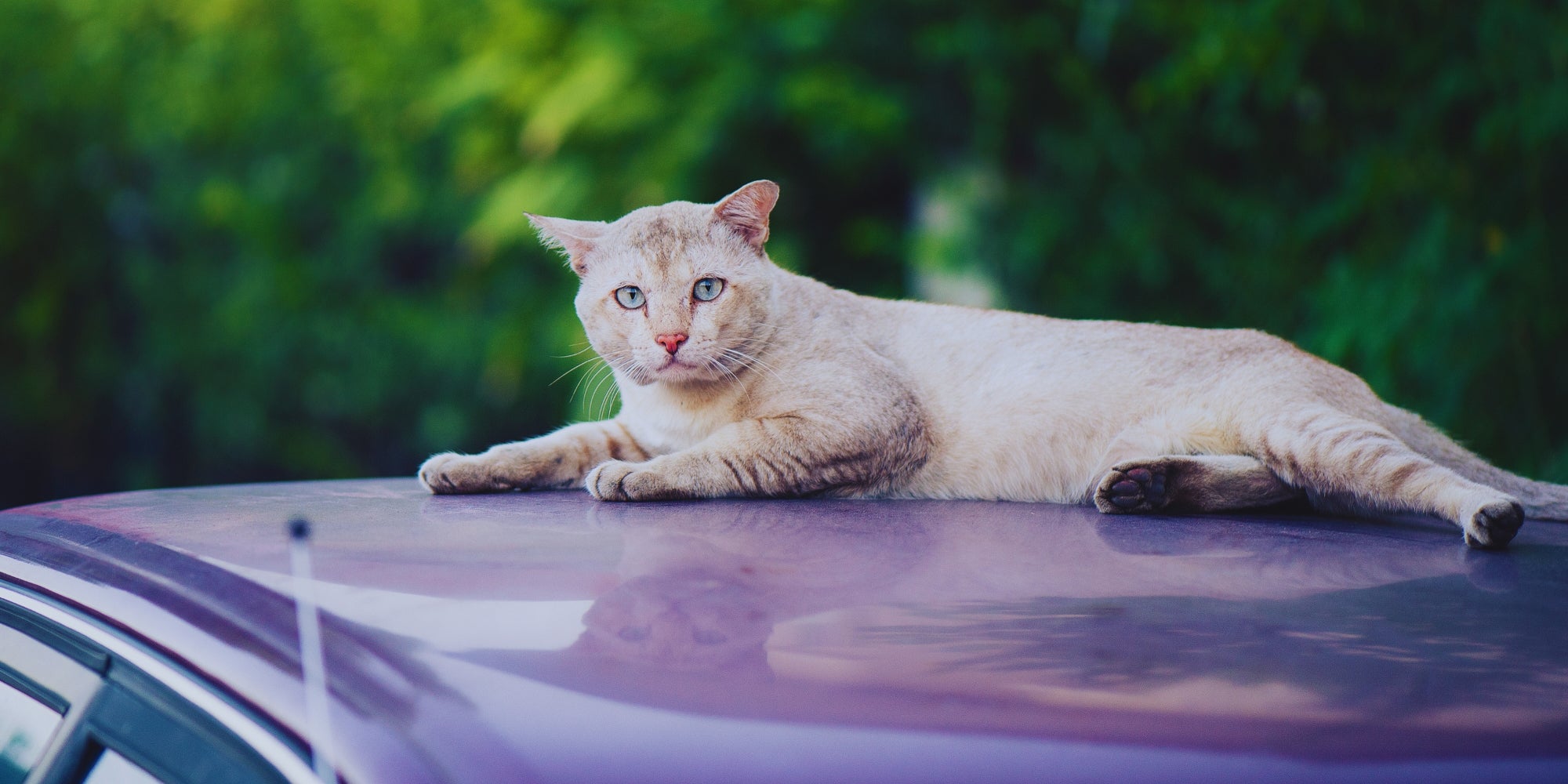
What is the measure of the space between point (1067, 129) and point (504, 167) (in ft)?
9.75

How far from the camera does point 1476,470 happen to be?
7.96 feet

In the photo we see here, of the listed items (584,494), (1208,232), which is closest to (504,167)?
(1208,232)

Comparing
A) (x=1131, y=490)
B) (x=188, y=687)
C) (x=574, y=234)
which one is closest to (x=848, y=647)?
(x=188, y=687)

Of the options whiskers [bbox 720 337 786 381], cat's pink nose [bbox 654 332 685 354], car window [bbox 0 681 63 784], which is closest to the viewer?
car window [bbox 0 681 63 784]

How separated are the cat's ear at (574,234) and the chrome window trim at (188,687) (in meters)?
1.52

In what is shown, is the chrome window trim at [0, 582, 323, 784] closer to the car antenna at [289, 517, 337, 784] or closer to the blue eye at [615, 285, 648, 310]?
the car antenna at [289, 517, 337, 784]

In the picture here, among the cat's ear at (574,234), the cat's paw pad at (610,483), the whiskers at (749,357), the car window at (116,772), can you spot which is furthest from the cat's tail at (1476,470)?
the car window at (116,772)

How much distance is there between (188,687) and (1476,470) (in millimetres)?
2405

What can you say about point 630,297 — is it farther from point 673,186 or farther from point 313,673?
point 673,186

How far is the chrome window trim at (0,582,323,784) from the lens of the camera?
38.9 inches

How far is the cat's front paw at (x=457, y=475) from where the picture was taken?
2328 millimetres

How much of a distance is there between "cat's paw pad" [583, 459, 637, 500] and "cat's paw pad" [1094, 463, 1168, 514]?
897mm

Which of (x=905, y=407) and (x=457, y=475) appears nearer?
(x=457, y=475)

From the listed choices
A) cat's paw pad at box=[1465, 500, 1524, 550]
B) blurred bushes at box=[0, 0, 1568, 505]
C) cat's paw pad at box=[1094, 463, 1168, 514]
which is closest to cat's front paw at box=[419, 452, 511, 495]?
blurred bushes at box=[0, 0, 1568, 505]
